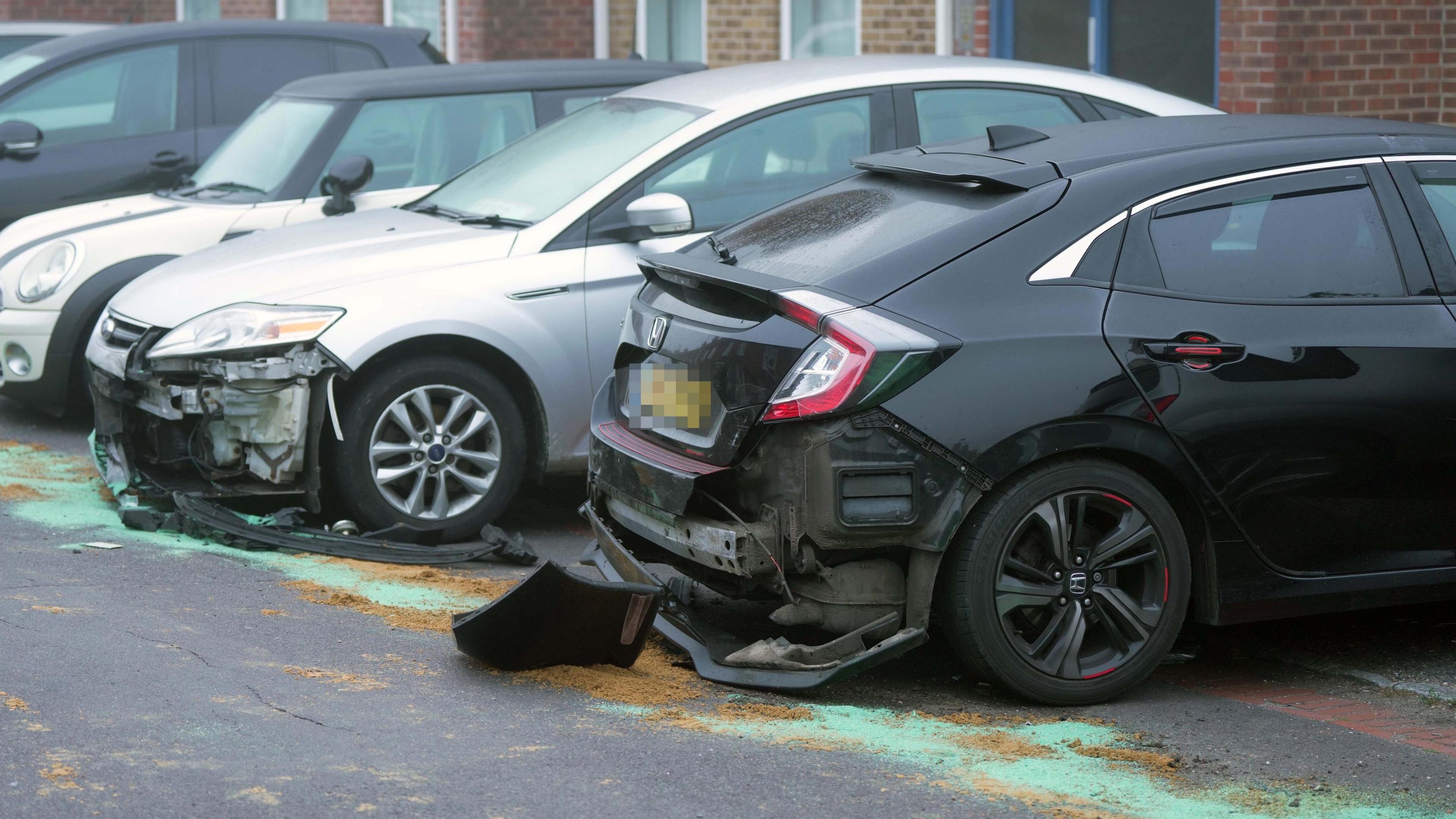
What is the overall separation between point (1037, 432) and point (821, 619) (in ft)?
2.60

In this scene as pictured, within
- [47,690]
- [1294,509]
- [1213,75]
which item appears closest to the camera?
[47,690]

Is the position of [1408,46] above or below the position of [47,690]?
above

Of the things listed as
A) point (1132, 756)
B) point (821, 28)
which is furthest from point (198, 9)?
point (1132, 756)

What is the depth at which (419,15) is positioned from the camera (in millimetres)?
18438

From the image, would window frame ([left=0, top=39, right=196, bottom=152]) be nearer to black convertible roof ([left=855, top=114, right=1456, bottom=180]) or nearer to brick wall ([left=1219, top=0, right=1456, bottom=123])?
black convertible roof ([left=855, top=114, right=1456, bottom=180])

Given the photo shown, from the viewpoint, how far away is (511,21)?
1688 cm

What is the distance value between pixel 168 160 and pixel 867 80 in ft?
16.2

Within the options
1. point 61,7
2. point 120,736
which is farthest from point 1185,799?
point 61,7

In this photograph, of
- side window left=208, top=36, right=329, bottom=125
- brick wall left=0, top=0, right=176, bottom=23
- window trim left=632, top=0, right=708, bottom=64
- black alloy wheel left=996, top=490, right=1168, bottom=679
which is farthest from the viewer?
brick wall left=0, top=0, right=176, bottom=23

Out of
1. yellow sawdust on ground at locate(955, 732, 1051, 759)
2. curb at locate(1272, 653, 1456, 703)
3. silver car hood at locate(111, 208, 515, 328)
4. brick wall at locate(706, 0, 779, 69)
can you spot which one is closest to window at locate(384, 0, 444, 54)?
brick wall at locate(706, 0, 779, 69)

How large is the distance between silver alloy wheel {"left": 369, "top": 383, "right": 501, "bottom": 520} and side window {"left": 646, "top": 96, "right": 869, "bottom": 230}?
3.81 feet

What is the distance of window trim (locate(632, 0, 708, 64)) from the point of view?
15.4 metres

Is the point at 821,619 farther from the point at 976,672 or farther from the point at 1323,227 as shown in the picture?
the point at 1323,227

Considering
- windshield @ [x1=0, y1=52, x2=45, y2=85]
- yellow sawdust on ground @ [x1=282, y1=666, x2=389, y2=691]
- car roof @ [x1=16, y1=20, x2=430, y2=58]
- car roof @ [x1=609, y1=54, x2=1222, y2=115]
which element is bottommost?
yellow sawdust on ground @ [x1=282, y1=666, x2=389, y2=691]
